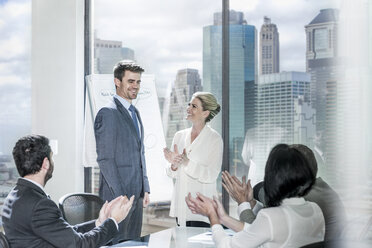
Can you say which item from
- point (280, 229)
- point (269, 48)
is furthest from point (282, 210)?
point (269, 48)

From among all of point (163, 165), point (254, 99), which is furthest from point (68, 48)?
point (254, 99)

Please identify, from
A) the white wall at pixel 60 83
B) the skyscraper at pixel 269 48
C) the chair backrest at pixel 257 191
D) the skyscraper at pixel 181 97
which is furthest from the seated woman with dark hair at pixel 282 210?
the white wall at pixel 60 83

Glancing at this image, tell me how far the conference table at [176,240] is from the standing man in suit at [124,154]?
1.34 meters

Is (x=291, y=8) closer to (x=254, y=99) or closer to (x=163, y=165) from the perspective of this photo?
(x=254, y=99)

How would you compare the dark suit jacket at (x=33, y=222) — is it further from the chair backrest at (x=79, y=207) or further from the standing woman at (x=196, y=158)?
the standing woman at (x=196, y=158)

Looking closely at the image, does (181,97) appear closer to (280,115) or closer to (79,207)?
(280,115)

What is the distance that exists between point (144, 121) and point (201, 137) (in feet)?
2.41

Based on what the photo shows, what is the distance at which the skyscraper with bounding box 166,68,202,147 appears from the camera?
4672mm

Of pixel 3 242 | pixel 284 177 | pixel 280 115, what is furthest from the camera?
pixel 280 115

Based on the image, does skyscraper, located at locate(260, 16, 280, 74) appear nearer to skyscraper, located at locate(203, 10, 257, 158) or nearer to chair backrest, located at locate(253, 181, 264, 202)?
skyscraper, located at locate(203, 10, 257, 158)

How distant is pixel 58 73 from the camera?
215 inches

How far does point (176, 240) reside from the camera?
3.18 m

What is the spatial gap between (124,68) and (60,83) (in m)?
0.82

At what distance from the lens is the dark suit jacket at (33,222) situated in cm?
270
